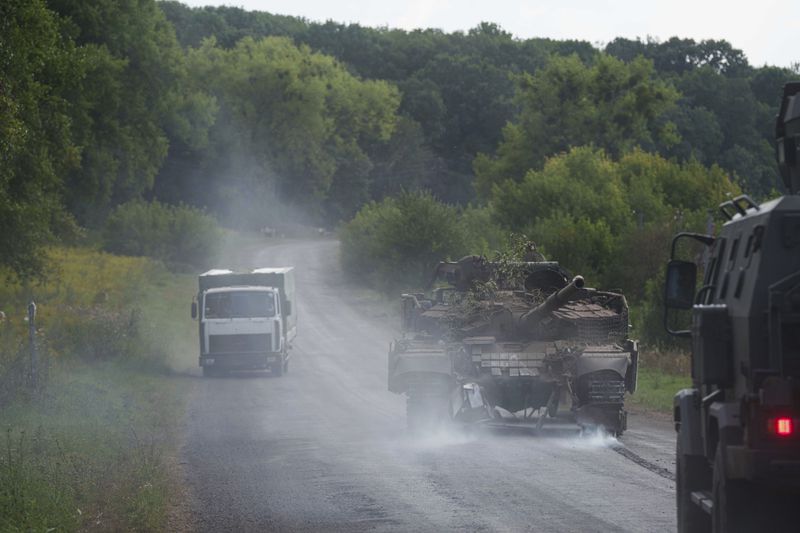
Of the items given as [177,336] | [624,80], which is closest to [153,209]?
[177,336]

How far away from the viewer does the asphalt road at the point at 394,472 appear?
1272cm

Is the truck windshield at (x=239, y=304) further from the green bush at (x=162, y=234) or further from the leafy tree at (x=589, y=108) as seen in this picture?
the leafy tree at (x=589, y=108)

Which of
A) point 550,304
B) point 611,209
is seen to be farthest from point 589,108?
point 550,304

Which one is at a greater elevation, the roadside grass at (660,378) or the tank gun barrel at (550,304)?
the tank gun barrel at (550,304)

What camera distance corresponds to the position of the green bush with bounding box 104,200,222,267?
65.8 m

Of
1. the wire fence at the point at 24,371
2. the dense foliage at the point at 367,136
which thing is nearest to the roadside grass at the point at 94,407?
the wire fence at the point at 24,371

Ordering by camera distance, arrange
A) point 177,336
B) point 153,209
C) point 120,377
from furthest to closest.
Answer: point 153,209, point 177,336, point 120,377

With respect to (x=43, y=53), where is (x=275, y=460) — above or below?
below

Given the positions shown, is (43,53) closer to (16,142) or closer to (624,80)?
(16,142)

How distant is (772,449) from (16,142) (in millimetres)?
19436

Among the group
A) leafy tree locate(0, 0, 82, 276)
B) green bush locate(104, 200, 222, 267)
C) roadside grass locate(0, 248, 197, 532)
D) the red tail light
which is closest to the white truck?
roadside grass locate(0, 248, 197, 532)

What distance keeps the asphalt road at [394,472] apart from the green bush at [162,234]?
37131 millimetres

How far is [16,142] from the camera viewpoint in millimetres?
24062

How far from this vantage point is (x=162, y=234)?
66625 millimetres
